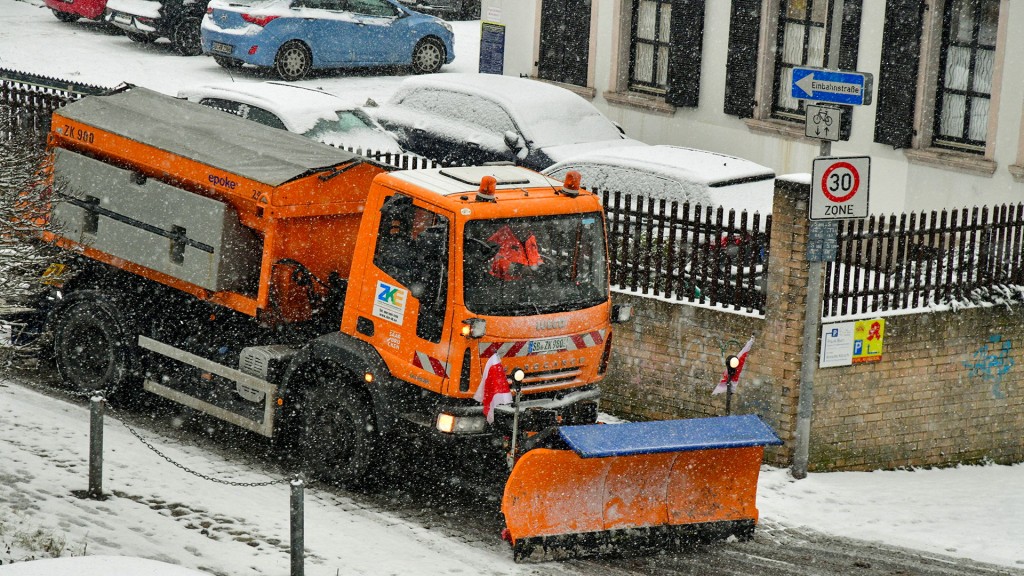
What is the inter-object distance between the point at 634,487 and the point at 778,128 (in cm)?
1040

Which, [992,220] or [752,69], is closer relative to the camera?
[992,220]

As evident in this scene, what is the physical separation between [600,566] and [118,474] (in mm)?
3660

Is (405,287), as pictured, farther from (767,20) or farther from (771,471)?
(767,20)

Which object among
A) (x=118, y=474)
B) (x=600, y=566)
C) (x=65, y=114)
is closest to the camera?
(x=600, y=566)

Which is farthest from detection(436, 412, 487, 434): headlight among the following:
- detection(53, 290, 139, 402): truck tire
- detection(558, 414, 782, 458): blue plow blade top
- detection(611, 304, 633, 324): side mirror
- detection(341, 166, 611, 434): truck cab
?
detection(53, 290, 139, 402): truck tire

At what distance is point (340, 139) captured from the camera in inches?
699

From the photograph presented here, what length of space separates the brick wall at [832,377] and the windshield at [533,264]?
227 cm

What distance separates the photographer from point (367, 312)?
411 inches

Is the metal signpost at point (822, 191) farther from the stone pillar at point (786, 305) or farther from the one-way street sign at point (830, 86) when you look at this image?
the stone pillar at point (786, 305)

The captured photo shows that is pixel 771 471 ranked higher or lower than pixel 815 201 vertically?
lower

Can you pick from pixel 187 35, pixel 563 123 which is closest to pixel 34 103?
pixel 563 123

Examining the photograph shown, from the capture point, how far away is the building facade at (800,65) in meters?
17.1

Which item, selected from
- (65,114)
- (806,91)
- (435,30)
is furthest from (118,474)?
(435,30)

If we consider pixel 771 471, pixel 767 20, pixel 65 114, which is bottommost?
pixel 771 471
